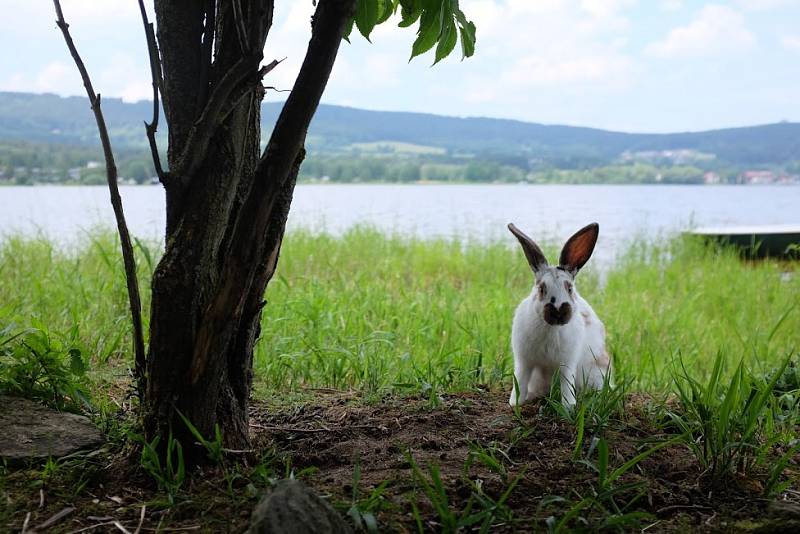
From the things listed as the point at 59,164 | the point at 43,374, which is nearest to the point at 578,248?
the point at 43,374

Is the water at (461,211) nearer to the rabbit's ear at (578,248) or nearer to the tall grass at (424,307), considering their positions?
the tall grass at (424,307)

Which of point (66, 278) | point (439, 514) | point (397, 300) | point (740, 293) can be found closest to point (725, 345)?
point (740, 293)

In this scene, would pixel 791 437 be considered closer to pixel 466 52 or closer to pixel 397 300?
pixel 466 52

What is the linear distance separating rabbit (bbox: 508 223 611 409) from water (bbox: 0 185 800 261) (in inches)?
183

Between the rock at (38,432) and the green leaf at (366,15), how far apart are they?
128 centimetres

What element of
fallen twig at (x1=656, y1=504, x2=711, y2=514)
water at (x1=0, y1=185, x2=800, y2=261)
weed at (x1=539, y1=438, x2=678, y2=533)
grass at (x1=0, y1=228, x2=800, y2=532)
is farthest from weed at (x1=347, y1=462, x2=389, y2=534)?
water at (x1=0, y1=185, x2=800, y2=261)

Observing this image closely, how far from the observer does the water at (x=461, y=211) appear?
292 inches

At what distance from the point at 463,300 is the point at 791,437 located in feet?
9.68

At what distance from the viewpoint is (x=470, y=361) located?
3283 mm

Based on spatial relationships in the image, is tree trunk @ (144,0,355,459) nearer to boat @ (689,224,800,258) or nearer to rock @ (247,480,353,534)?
rock @ (247,480,353,534)

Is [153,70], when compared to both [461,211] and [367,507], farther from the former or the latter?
[461,211]

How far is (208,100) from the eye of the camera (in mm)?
1785

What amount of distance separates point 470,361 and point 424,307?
1441mm

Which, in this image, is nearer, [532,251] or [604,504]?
[604,504]
